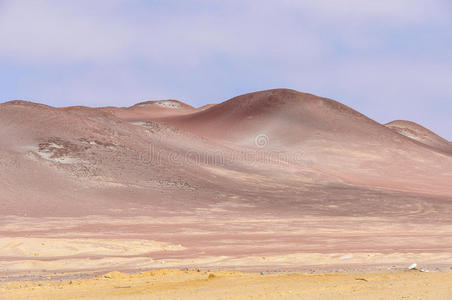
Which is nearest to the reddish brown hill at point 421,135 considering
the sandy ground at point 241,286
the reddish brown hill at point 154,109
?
the reddish brown hill at point 154,109

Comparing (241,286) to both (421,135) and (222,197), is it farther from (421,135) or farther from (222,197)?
(421,135)

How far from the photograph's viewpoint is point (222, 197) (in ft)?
134

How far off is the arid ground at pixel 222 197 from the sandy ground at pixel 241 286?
128mm

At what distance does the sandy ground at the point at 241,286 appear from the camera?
340 inches

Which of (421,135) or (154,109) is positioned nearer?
(154,109)

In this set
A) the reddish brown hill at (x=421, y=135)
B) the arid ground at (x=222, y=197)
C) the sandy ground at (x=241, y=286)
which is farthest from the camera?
the reddish brown hill at (x=421, y=135)

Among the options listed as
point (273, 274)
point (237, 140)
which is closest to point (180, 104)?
point (237, 140)

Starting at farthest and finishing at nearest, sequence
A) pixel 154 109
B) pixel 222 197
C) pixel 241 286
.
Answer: pixel 154 109 < pixel 222 197 < pixel 241 286

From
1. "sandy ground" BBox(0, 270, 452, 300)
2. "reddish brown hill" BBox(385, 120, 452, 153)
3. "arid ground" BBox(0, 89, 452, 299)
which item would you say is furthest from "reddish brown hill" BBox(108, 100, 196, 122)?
"sandy ground" BBox(0, 270, 452, 300)

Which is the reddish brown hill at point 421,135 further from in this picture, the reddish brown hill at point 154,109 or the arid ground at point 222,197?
the reddish brown hill at point 154,109

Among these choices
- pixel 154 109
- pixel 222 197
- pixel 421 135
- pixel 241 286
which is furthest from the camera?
pixel 421 135

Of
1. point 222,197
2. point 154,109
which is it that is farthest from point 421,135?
point 222,197

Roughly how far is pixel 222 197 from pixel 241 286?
3116 cm

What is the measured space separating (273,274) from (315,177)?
141 feet
